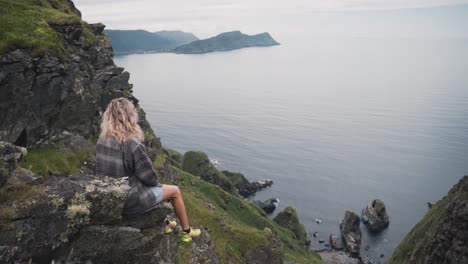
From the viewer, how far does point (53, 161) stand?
102 feet

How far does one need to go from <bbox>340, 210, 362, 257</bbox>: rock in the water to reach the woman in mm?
87909

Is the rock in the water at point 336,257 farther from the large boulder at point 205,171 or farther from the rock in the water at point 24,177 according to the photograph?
the rock in the water at point 24,177

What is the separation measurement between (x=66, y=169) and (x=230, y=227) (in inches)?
1231

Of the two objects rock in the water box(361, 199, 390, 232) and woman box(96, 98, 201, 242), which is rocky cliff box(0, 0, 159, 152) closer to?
woman box(96, 98, 201, 242)

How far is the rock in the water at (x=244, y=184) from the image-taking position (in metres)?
124

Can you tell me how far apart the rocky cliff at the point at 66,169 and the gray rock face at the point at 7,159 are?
4 centimetres

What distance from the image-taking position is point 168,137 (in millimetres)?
170125

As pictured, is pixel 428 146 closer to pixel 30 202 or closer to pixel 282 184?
pixel 282 184

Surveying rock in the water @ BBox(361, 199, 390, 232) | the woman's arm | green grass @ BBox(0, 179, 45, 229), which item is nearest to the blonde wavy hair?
the woman's arm

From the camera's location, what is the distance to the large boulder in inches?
4525

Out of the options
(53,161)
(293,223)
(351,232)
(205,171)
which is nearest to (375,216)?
(351,232)

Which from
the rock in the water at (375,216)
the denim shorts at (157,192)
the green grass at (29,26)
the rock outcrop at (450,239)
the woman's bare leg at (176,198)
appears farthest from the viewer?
the rock in the water at (375,216)

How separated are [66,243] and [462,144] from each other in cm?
16612

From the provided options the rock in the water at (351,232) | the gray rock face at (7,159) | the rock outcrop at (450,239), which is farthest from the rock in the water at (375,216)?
the gray rock face at (7,159)
